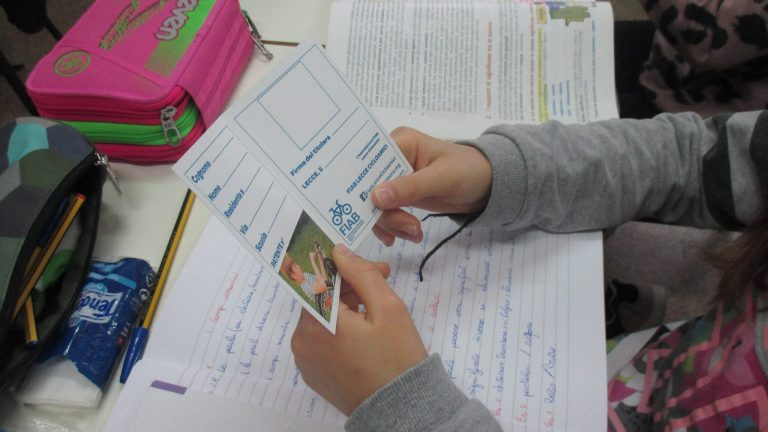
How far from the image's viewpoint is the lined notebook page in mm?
435

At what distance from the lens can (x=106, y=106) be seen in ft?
1.81

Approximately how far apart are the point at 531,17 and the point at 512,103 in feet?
0.41

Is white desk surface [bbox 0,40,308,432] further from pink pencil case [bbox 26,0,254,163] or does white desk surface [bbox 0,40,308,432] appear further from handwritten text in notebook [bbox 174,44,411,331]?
handwritten text in notebook [bbox 174,44,411,331]

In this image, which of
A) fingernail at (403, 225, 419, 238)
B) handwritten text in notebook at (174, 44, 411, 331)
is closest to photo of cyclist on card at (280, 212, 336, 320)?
handwritten text in notebook at (174, 44, 411, 331)

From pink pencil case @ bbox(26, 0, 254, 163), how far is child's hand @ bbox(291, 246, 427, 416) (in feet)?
0.96

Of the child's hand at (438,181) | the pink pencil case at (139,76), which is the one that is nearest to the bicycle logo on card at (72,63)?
the pink pencil case at (139,76)

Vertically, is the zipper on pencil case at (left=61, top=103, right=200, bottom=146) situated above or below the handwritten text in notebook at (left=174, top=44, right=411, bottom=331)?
below

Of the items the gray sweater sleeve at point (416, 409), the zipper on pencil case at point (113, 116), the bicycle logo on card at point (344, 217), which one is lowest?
the gray sweater sleeve at point (416, 409)

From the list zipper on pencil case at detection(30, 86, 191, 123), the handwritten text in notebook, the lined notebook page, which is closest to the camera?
the handwritten text in notebook

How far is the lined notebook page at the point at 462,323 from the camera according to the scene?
43 centimetres

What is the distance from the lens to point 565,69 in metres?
0.65

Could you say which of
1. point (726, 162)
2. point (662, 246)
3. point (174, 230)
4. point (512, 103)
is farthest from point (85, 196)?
point (662, 246)

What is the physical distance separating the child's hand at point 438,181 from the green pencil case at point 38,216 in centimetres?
28

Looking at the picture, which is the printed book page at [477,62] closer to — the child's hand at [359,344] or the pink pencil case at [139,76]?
the pink pencil case at [139,76]
